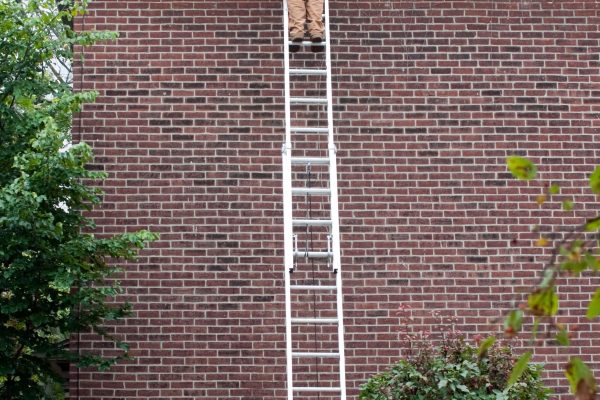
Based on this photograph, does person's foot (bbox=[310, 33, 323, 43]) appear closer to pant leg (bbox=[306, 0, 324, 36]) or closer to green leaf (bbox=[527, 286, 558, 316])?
pant leg (bbox=[306, 0, 324, 36])

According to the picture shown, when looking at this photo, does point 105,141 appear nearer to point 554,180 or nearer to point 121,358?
point 121,358

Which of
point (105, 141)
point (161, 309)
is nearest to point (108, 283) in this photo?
point (161, 309)

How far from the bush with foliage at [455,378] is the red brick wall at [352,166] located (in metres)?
1.85

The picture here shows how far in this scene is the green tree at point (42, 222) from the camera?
8734 millimetres

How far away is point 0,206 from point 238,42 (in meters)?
3.08

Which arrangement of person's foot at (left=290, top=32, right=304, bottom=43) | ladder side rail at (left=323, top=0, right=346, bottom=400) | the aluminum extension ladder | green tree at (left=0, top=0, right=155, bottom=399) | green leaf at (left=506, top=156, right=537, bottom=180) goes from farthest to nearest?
person's foot at (left=290, top=32, right=304, bottom=43) < green tree at (left=0, top=0, right=155, bottom=399) < the aluminum extension ladder < ladder side rail at (left=323, top=0, right=346, bottom=400) < green leaf at (left=506, top=156, right=537, bottom=180)

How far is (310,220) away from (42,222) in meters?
2.04

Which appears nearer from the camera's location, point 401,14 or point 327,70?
point 327,70

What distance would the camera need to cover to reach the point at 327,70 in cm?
963

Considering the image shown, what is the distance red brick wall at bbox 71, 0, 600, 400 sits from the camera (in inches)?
392

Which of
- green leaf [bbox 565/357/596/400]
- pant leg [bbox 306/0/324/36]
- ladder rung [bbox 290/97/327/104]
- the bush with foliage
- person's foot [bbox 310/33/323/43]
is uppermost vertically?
pant leg [bbox 306/0/324/36]

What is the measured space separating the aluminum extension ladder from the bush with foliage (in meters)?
0.44

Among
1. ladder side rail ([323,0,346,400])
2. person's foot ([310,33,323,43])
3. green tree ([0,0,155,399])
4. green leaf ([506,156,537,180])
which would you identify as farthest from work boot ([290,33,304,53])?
green leaf ([506,156,537,180])

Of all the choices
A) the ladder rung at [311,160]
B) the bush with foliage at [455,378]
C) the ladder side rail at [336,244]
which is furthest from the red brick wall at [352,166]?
the bush with foliage at [455,378]
